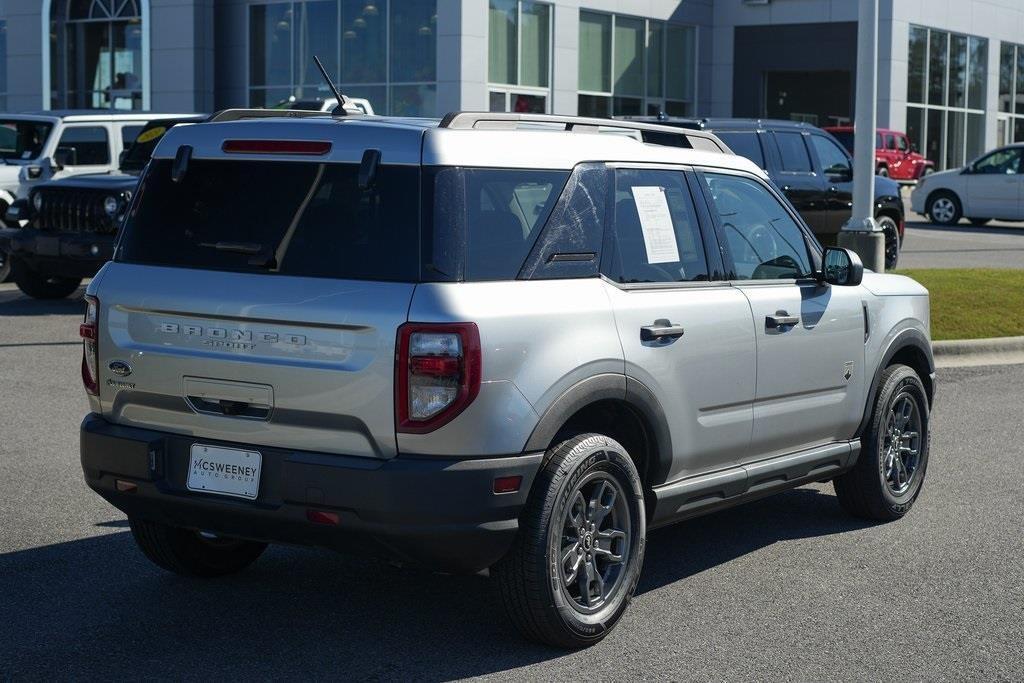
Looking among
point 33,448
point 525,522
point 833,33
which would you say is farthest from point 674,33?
point 525,522

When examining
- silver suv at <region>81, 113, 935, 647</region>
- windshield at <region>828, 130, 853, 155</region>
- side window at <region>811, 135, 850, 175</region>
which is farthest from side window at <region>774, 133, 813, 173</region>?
windshield at <region>828, 130, 853, 155</region>

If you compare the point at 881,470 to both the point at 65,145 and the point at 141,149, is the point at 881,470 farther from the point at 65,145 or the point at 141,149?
the point at 65,145

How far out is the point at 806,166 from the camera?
64.3 feet

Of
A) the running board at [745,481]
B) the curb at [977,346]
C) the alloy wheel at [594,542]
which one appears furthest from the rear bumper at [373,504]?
the curb at [977,346]

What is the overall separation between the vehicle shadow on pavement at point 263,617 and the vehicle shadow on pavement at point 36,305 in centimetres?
920

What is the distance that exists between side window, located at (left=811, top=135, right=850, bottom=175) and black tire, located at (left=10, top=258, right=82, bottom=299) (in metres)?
9.62

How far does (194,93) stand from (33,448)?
32.9 metres

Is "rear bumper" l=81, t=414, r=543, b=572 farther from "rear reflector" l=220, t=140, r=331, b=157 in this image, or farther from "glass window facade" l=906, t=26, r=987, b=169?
"glass window facade" l=906, t=26, r=987, b=169

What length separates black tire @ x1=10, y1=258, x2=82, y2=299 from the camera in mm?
16250

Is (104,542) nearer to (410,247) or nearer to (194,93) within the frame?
(410,247)

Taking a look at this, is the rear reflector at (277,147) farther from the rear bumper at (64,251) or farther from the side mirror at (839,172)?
the side mirror at (839,172)

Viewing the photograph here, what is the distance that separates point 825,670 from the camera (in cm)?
508

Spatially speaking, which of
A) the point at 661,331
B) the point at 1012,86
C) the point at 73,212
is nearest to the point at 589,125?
the point at 661,331

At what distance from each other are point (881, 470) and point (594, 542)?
7.78 ft
